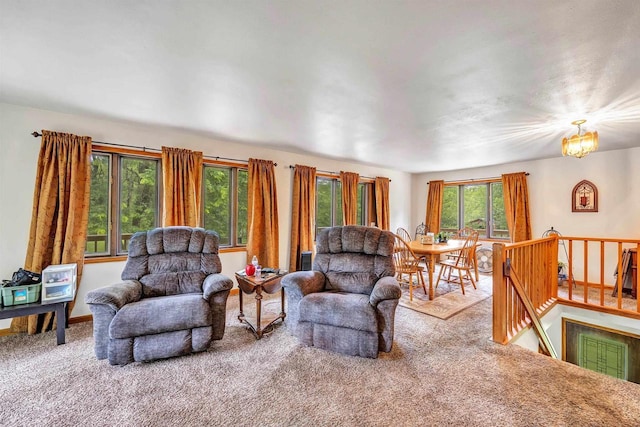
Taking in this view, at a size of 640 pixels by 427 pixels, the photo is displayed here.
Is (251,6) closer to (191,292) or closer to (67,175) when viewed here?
(191,292)

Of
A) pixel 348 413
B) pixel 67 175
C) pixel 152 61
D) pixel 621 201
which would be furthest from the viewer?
pixel 621 201

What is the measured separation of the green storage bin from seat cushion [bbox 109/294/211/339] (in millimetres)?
1112

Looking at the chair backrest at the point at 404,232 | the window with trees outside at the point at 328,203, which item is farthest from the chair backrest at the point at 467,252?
the window with trees outside at the point at 328,203

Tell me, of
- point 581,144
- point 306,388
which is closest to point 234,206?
point 306,388

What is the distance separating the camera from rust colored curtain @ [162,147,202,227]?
3540 mm

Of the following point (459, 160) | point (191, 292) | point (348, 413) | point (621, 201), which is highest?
point (459, 160)

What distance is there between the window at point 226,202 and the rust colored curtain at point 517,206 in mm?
5050

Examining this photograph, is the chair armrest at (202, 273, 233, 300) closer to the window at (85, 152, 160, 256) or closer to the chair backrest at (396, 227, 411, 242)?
the window at (85, 152, 160, 256)

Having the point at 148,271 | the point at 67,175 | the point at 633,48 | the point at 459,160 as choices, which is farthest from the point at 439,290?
the point at 67,175

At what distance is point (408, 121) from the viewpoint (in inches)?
126

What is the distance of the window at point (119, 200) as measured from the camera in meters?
3.31

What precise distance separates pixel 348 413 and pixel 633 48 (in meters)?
2.92

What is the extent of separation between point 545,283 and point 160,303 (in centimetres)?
458

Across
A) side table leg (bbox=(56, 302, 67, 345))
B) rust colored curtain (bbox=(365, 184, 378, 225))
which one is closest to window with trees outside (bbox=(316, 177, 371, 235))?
rust colored curtain (bbox=(365, 184, 378, 225))
